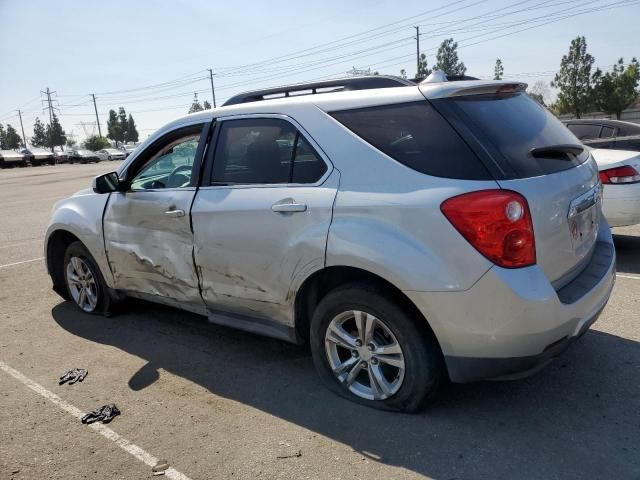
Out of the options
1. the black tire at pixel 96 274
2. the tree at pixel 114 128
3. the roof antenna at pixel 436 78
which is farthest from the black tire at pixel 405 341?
the tree at pixel 114 128

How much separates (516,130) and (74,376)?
3.36m

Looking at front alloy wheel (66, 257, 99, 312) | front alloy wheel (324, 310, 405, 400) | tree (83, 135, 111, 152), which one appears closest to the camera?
front alloy wheel (324, 310, 405, 400)

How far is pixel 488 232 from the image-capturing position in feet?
8.42

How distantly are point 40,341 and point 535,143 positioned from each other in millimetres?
4156

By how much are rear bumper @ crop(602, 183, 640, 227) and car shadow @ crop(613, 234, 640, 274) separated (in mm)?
420

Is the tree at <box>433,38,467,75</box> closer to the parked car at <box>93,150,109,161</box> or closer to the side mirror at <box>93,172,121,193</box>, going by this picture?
the parked car at <box>93,150,109,161</box>

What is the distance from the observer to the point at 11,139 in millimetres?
117312

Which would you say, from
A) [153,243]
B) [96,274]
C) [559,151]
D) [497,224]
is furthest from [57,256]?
[559,151]

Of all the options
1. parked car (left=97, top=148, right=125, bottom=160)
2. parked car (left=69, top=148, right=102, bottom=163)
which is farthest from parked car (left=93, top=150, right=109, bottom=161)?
parked car (left=69, top=148, right=102, bottom=163)

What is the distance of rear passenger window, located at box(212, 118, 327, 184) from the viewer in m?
3.24

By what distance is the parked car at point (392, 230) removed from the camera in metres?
2.61

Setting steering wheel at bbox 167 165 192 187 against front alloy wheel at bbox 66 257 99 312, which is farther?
front alloy wheel at bbox 66 257 99 312

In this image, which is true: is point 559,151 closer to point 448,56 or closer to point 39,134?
point 448,56

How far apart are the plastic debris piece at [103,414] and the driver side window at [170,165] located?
1584 mm
